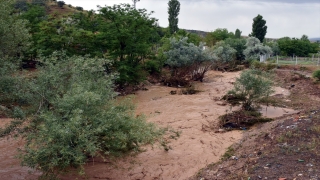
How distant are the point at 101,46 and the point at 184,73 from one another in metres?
7.99

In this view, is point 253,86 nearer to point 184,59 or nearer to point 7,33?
point 184,59

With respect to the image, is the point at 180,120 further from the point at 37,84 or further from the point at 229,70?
the point at 229,70

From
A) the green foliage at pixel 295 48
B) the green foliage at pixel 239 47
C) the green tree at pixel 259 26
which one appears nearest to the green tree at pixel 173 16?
the green tree at pixel 259 26

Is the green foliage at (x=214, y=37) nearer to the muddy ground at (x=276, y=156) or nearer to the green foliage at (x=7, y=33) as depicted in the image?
the muddy ground at (x=276, y=156)

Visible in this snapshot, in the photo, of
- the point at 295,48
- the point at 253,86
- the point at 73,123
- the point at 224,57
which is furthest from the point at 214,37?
the point at 73,123

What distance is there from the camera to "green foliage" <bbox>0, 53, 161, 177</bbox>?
6.47 m

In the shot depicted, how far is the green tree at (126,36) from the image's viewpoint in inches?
720

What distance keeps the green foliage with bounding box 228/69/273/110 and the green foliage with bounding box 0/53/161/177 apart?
6.92 m

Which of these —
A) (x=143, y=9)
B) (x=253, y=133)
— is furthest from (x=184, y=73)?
(x=253, y=133)

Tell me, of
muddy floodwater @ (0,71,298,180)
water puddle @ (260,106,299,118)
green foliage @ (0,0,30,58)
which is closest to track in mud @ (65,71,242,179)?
muddy floodwater @ (0,71,298,180)

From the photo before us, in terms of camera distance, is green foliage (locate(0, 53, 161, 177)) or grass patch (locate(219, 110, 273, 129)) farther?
grass patch (locate(219, 110, 273, 129))

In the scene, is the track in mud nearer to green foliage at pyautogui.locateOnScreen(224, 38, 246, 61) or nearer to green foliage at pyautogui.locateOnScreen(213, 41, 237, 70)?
green foliage at pyautogui.locateOnScreen(213, 41, 237, 70)

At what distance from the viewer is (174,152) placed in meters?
10.1

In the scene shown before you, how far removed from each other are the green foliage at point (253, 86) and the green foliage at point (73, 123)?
273 inches
